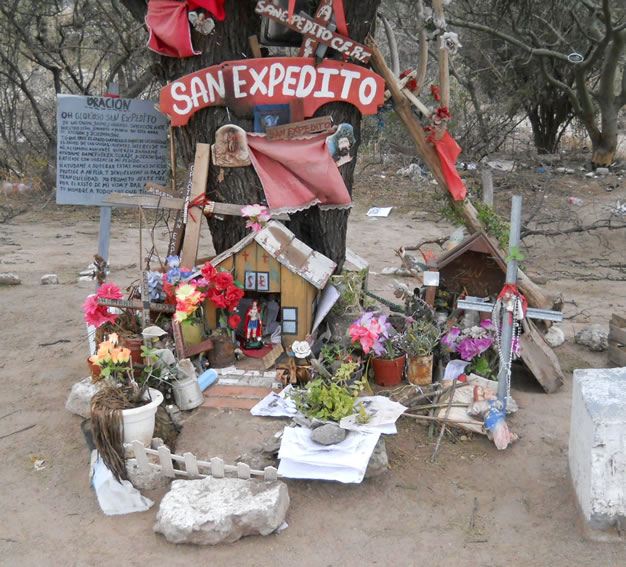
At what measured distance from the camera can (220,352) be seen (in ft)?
17.7

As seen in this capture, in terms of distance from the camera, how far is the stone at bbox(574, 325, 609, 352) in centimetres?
642

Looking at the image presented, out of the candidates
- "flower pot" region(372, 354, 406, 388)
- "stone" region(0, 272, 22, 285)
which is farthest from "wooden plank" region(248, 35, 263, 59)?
"stone" region(0, 272, 22, 285)

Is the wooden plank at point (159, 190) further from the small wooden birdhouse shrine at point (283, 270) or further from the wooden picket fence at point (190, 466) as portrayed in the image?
the wooden picket fence at point (190, 466)

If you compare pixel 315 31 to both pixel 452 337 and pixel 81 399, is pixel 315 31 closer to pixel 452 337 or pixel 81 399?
pixel 452 337

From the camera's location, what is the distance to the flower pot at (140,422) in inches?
163

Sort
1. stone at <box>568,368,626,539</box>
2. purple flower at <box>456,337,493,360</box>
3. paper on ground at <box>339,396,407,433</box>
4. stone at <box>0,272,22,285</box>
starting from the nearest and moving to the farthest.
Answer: stone at <box>568,368,626,539</box> → paper on ground at <box>339,396,407,433</box> → purple flower at <box>456,337,493,360</box> → stone at <box>0,272,22,285</box>

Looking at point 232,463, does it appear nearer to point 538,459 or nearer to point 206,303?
point 206,303

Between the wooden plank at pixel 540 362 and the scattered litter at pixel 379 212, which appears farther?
the scattered litter at pixel 379 212

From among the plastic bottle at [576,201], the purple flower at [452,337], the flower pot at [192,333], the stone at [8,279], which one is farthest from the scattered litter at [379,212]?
the flower pot at [192,333]

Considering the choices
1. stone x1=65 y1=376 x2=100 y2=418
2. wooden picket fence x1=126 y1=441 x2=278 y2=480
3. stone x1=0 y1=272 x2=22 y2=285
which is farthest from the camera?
stone x1=0 y1=272 x2=22 y2=285

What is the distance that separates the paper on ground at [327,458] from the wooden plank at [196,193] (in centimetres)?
224

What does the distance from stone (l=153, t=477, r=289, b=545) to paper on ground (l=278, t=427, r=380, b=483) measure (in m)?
0.22

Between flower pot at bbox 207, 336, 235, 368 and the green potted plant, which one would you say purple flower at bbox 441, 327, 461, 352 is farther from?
flower pot at bbox 207, 336, 235, 368

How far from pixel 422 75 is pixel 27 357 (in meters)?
4.77
